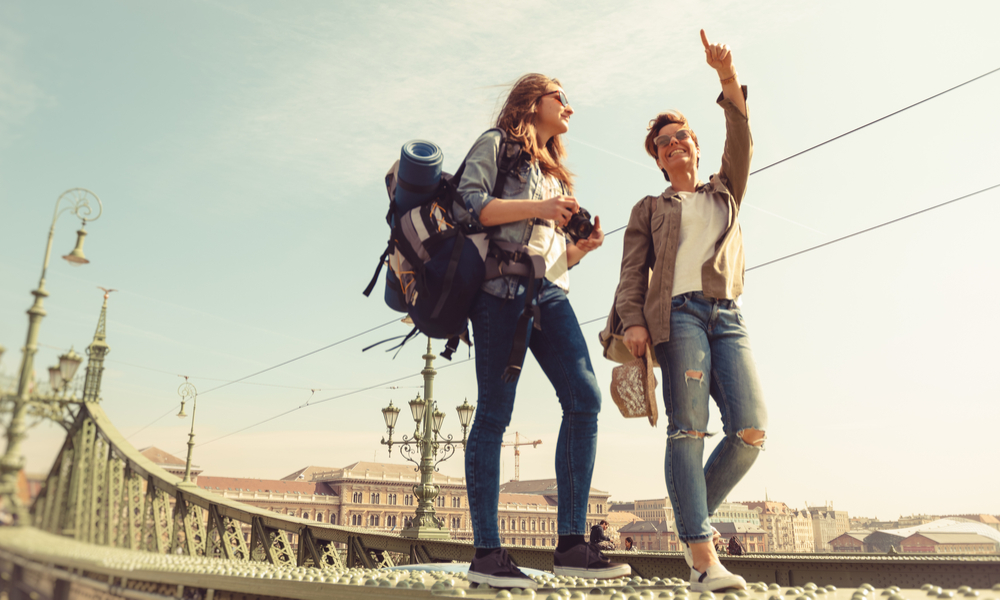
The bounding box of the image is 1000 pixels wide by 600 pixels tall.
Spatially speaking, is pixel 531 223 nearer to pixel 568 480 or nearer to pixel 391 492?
pixel 568 480

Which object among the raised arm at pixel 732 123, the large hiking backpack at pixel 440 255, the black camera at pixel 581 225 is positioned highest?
the raised arm at pixel 732 123

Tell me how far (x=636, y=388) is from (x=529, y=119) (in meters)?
1.37

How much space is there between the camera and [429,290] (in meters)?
2.50

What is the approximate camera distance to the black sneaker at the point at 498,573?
7.19ft

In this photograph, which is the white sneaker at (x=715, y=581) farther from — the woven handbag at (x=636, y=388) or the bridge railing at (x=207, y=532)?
the bridge railing at (x=207, y=532)

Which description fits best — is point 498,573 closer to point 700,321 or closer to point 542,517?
point 700,321

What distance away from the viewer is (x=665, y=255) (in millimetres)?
2807

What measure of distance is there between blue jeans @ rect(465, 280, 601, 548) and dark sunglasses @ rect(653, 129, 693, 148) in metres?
1.01

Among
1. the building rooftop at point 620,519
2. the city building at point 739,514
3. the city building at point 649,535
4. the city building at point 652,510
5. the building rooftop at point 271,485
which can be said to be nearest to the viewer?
the building rooftop at point 271,485

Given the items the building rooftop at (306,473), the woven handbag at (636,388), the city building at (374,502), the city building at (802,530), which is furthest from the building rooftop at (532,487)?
the woven handbag at (636,388)

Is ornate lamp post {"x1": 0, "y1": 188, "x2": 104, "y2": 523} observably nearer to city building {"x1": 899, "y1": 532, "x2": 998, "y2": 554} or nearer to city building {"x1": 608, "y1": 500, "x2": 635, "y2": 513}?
city building {"x1": 899, "y1": 532, "x2": 998, "y2": 554}

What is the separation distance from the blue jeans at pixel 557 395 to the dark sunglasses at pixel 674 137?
101 centimetres

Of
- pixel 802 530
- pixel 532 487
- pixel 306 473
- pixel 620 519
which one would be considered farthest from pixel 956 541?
pixel 802 530

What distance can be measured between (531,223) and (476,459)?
104cm
